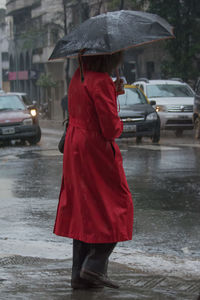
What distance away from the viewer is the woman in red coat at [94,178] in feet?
16.2

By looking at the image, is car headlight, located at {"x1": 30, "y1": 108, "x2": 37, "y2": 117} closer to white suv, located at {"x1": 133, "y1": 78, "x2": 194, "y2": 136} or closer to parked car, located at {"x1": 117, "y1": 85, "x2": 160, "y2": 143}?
parked car, located at {"x1": 117, "y1": 85, "x2": 160, "y2": 143}

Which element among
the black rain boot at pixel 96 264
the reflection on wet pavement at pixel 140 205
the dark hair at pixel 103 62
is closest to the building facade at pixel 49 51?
the reflection on wet pavement at pixel 140 205

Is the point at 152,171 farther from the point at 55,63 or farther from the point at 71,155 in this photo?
the point at 55,63

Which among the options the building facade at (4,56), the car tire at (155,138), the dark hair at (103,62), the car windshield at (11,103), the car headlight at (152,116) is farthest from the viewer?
the building facade at (4,56)

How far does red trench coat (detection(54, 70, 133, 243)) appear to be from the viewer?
4.91 metres

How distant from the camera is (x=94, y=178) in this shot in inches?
195

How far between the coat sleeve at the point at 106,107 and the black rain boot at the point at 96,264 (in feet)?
2.39

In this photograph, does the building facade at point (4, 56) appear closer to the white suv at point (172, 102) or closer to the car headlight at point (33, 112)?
the white suv at point (172, 102)

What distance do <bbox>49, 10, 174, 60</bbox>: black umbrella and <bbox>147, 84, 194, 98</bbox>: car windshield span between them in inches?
773

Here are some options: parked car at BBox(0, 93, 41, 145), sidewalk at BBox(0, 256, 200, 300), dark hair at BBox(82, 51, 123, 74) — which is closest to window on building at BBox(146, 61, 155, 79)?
parked car at BBox(0, 93, 41, 145)

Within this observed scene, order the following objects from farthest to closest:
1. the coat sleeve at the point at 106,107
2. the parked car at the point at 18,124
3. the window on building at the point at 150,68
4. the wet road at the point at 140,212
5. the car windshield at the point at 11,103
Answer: the window on building at the point at 150,68
the car windshield at the point at 11,103
the parked car at the point at 18,124
the wet road at the point at 140,212
the coat sleeve at the point at 106,107

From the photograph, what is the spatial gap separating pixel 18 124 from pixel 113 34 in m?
16.7

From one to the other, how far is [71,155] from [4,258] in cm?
143

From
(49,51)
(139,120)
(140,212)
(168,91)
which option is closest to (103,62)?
(140,212)
